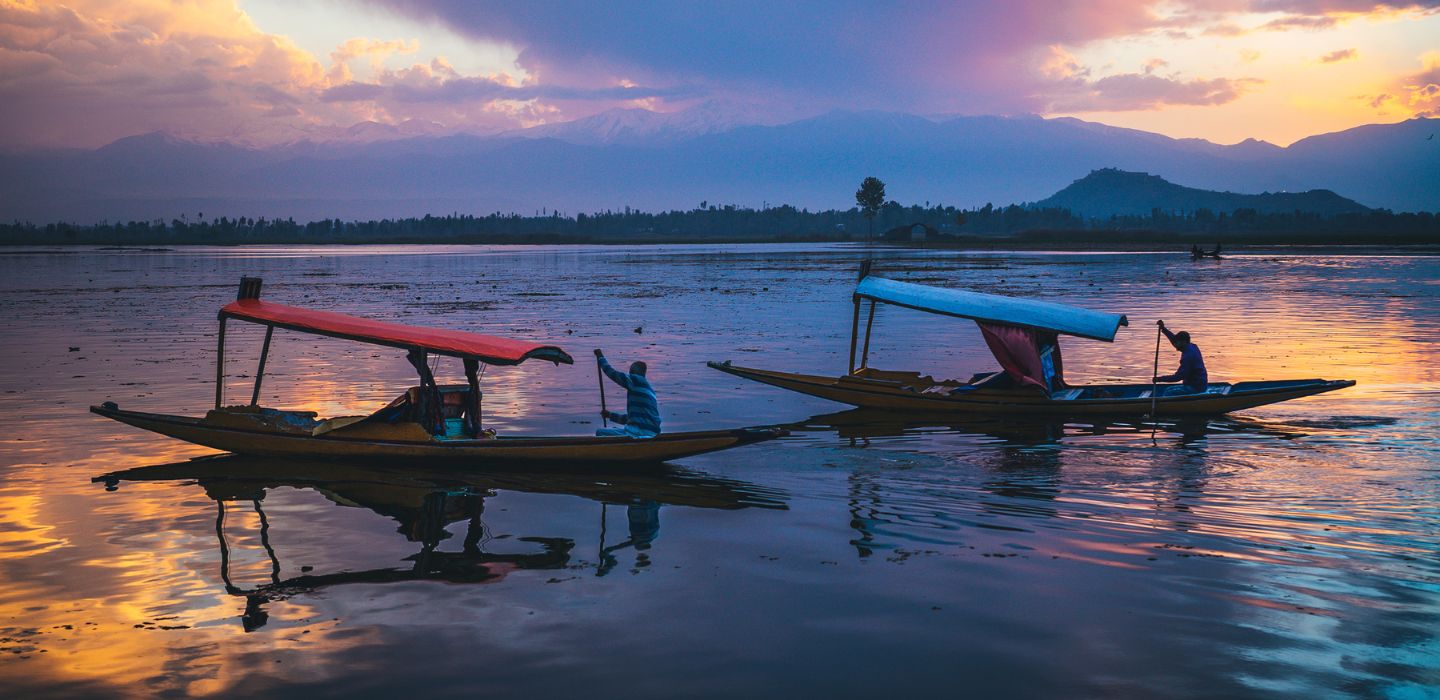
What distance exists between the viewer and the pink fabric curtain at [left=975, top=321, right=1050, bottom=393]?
20.1 m

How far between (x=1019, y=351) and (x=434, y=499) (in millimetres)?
11429

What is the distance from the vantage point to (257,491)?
14969 millimetres

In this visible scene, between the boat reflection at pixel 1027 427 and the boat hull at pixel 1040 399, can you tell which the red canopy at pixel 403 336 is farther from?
the boat hull at pixel 1040 399

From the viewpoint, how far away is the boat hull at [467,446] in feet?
50.0


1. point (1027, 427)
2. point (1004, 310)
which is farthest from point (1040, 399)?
point (1004, 310)

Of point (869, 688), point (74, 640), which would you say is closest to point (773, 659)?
point (869, 688)

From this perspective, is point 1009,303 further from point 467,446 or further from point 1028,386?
point 467,446

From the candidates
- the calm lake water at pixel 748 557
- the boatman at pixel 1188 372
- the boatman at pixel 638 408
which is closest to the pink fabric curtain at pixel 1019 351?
the calm lake water at pixel 748 557

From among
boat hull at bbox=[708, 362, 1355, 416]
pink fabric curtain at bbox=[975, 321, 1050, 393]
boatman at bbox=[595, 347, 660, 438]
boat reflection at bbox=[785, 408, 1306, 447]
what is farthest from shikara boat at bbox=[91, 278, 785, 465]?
pink fabric curtain at bbox=[975, 321, 1050, 393]

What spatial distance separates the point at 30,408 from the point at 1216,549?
857 inches

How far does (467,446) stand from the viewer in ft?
51.4

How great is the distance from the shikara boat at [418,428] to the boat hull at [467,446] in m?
0.01

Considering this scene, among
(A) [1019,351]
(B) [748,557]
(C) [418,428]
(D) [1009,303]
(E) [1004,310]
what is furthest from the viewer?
(D) [1009,303]

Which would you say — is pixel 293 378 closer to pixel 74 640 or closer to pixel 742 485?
pixel 742 485
